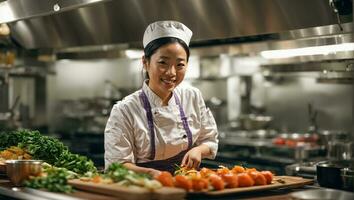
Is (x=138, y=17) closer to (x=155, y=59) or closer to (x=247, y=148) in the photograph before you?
(x=155, y=59)

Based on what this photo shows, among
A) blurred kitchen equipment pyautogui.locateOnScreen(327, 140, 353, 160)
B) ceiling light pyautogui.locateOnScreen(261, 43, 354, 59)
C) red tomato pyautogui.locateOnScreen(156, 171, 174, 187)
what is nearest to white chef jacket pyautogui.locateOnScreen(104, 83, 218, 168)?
red tomato pyautogui.locateOnScreen(156, 171, 174, 187)

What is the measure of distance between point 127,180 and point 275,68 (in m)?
2.97

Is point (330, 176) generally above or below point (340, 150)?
below

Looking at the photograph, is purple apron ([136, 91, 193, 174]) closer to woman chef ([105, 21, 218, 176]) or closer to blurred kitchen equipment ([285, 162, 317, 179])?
woman chef ([105, 21, 218, 176])

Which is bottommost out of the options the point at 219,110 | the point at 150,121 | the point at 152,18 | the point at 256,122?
the point at 150,121

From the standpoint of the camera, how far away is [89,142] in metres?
7.18

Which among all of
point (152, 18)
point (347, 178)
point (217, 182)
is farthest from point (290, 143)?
point (217, 182)

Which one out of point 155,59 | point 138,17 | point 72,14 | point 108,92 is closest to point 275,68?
point 138,17

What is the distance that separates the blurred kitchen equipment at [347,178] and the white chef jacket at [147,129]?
2.75ft

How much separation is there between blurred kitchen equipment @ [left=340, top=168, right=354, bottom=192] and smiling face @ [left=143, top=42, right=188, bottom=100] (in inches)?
38.9

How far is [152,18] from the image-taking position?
14.5 feet

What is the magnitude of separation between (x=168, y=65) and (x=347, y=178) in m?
1.09

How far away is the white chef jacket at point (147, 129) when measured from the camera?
3104mm

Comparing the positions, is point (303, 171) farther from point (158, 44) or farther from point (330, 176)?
point (158, 44)
